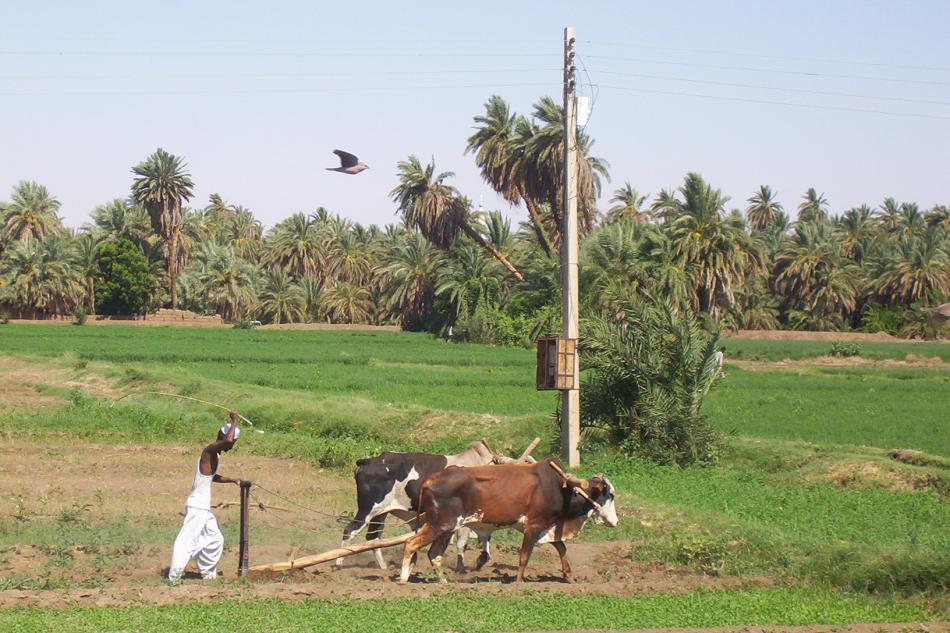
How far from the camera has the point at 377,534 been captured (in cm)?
1405

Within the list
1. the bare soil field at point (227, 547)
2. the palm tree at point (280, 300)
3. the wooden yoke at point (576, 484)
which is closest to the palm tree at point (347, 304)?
the palm tree at point (280, 300)

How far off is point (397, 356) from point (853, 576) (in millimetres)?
39962

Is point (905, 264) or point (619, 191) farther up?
point (619, 191)

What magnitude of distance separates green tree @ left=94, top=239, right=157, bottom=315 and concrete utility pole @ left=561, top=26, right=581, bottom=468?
64.2m

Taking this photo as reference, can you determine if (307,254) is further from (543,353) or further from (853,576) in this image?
(853,576)

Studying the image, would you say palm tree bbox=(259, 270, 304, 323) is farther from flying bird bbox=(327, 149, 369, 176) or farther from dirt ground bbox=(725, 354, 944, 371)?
flying bird bbox=(327, 149, 369, 176)

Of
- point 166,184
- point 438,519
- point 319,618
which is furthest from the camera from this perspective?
point 166,184

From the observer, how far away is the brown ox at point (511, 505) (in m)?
12.7

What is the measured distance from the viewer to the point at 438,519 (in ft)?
41.8

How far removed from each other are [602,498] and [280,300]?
75.6 metres

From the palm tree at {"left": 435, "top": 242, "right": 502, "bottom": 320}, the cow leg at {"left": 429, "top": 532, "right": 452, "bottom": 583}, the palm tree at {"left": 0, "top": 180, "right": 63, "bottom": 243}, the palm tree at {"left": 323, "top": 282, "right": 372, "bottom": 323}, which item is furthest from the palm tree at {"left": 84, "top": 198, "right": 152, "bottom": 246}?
the cow leg at {"left": 429, "top": 532, "right": 452, "bottom": 583}

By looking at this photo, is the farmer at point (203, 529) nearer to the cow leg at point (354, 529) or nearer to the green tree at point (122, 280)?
the cow leg at point (354, 529)

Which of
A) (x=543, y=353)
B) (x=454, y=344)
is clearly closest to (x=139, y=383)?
(x=543, y=353)

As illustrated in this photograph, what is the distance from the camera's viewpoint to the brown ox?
1274 centimetres
